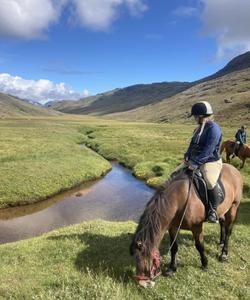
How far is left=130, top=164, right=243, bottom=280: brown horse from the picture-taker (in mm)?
9609

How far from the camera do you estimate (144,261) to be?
949 centimetres

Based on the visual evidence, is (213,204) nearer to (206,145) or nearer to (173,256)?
(206,145)

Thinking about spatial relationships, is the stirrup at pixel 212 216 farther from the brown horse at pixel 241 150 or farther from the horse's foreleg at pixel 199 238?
the brown horse at pixel 241 150

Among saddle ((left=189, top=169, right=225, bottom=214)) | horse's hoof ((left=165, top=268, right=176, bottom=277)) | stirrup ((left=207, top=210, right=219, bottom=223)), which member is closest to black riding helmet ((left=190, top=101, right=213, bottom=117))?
saddle ((left=189, top=169, right=225, bottom=214))

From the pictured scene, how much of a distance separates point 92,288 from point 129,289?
1005 millimetres

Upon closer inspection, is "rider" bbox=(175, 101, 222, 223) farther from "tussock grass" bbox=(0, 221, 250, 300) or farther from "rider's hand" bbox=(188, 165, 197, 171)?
"tussock grass" bbox=(0, 221, 250, 300)

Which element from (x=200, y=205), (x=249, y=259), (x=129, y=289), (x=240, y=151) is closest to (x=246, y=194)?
(x=240, y=151)

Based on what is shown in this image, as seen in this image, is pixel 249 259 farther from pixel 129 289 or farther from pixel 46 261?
pixel 46 261

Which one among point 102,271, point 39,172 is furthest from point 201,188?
point 39,172

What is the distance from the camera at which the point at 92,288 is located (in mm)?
10273

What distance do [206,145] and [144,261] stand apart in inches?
161

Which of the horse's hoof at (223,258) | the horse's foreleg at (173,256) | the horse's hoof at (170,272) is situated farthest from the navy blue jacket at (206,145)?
the horse's hoof at (223,258)

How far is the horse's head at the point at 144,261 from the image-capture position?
31.1 ft

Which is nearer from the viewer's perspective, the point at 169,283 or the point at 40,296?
the point at 40,296
